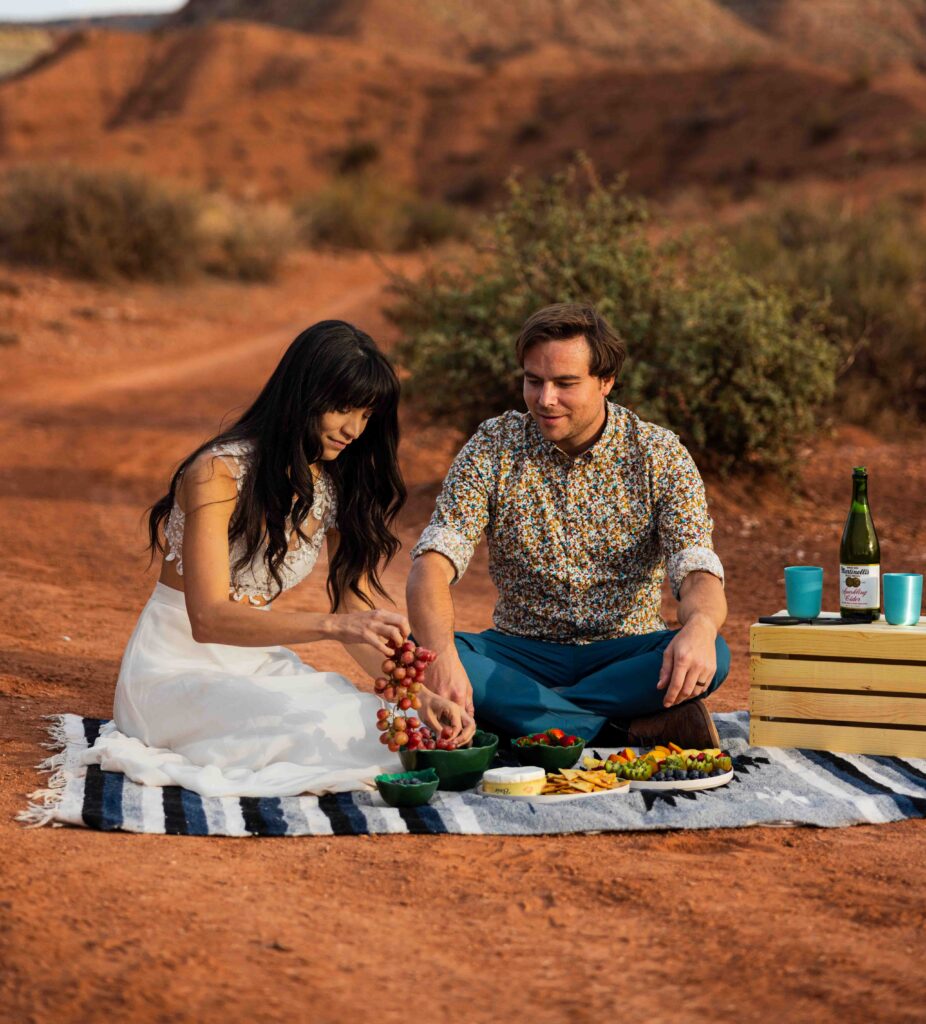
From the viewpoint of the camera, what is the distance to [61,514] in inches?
376

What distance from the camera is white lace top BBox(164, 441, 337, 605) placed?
4152mm

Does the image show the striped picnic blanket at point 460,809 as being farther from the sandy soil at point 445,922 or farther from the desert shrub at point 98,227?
the desert shrub at point 98,227

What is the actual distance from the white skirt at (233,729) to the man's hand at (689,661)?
0.81 m

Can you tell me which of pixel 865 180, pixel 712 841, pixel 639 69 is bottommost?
pixel 712 841

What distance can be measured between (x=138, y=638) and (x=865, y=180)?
24.5m

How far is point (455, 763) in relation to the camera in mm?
4012

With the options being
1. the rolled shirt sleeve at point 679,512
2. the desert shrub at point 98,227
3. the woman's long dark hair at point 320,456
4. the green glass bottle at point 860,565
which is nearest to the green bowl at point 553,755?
the rolled shirt sleeve at point 679,512

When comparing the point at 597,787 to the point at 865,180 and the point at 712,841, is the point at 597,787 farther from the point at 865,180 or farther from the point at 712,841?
the point at 865,180

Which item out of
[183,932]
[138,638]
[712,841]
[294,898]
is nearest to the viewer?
[183,932]

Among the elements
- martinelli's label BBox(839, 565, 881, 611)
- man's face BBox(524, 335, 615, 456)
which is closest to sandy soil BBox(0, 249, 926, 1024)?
martinelli's label BBox(839, 565, 881, 611)

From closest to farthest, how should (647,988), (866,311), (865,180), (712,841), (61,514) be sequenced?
(647,988) → (712,841) → (61,514) → (866,311) → (865,180)

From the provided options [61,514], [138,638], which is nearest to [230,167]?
[61,514]

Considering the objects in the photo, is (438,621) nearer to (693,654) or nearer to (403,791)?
(403,791)

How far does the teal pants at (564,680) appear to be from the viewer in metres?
4.37
